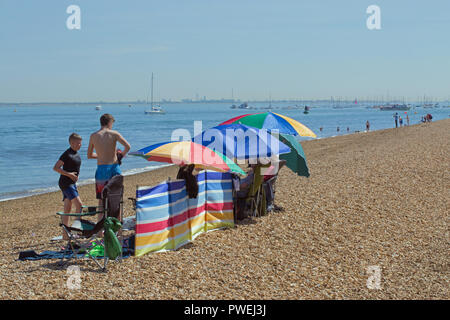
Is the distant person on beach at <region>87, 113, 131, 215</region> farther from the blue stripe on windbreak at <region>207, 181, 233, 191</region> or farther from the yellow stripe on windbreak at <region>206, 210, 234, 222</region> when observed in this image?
the yellow stripe on windbreak at <region>206, 210, 234, 222</region>

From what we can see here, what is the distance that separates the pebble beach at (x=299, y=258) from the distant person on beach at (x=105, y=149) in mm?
1110

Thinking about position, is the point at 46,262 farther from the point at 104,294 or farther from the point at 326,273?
the point at 326,273

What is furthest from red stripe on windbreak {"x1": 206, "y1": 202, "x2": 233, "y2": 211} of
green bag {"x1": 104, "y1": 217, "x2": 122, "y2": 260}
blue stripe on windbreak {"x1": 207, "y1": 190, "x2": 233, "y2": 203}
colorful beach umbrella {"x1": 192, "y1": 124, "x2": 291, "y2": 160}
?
green bag {"x1": 104, "y1": 217, "x2": 122, "y2": 260}

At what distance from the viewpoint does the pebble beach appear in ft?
17.5

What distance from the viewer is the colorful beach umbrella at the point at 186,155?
679 cm

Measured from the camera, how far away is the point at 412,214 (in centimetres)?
902

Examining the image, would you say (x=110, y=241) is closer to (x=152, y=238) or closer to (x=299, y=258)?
(x=152, y=238)

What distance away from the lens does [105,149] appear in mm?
6504

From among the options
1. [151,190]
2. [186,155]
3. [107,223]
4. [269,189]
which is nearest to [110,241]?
[107,223]

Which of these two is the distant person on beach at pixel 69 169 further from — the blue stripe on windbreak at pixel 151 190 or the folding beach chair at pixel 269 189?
the folding beach chair at pixel 269 189

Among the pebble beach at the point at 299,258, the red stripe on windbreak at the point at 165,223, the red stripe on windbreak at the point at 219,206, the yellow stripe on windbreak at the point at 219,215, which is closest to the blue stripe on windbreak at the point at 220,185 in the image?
the red stripe on windbreak at the point at 219,206

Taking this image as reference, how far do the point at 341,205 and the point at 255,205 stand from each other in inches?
76.4

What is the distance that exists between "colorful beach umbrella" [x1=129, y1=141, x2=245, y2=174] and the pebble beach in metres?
1.09
